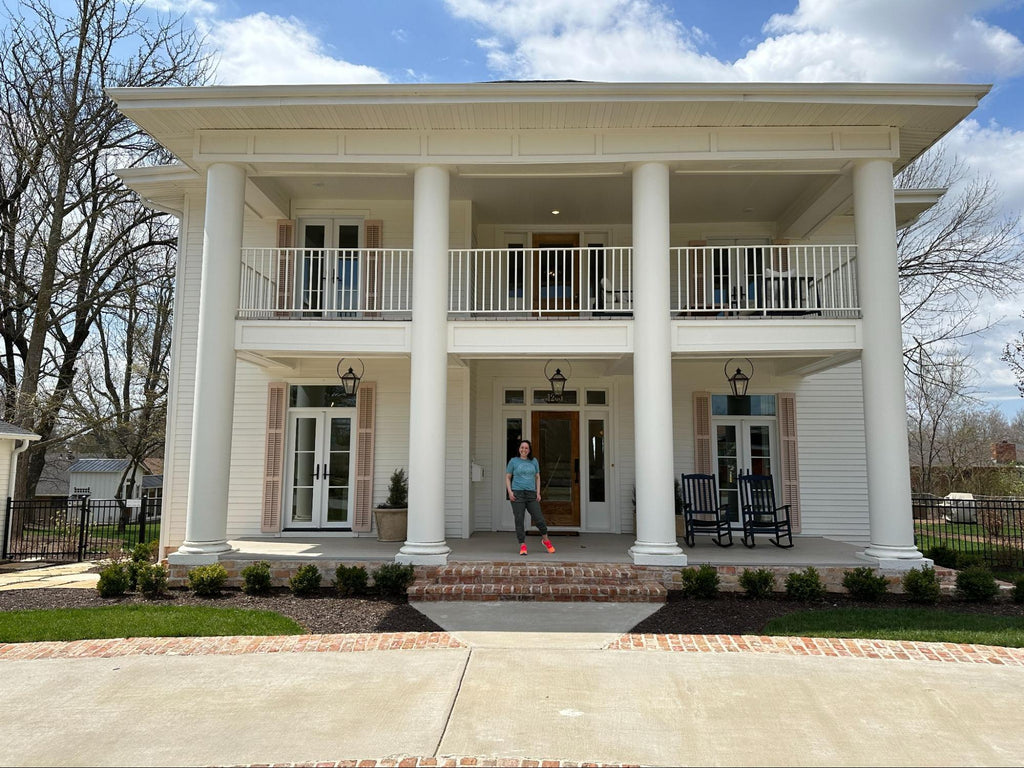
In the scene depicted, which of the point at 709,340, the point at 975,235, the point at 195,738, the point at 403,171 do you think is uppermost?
the point at 975,235

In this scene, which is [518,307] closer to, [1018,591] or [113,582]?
[113,582]

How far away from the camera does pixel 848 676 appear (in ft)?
16.5

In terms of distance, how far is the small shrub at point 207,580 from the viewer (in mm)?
7930

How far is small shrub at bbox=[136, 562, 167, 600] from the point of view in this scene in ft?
26.0

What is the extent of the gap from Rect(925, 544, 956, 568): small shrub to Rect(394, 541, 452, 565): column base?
675 centimetres

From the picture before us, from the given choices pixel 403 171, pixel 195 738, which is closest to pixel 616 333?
pixel 403 171

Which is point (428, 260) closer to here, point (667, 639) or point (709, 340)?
point (709, 340)

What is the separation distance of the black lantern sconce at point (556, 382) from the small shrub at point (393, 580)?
4.38m

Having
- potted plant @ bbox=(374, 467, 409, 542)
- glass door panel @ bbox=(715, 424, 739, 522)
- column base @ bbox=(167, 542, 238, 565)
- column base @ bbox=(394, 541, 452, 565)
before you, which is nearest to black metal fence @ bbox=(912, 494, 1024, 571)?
glass door panel @ bbox=(715, 424, 739, 522)

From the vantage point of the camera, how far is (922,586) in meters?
7.51

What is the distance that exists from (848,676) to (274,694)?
164 inches

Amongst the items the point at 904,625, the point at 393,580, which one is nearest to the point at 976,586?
the point at 904,625

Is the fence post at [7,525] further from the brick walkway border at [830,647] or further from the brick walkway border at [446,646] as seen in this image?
the brick walkway border at [830,647]

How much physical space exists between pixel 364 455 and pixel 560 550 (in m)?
3.65
